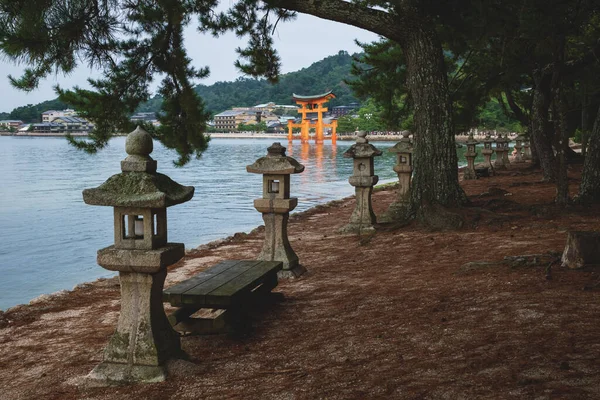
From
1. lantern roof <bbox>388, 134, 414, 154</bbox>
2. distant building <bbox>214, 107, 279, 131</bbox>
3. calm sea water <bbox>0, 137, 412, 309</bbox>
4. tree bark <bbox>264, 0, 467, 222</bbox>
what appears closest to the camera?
tree bark <bbox>264, 0, 467, 222</bbox>

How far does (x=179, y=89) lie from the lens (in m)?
9.70

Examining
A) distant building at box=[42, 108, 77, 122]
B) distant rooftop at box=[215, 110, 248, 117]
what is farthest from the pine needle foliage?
distant building at box=[42, 108, 77, 122]

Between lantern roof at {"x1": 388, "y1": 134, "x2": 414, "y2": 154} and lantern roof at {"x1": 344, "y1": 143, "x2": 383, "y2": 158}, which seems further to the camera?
lantern roof at {"x1": 388, "y1": 134, "x2": 414, "y2": 154}

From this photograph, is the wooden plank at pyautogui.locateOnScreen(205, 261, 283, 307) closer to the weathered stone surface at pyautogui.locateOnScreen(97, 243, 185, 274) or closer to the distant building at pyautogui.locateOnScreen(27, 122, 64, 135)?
the weathered stone surface at pyautogui.locateOnScreen(97, 243, 185, 274)

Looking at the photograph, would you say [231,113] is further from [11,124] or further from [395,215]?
[395,215]

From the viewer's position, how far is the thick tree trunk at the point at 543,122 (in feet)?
44.5

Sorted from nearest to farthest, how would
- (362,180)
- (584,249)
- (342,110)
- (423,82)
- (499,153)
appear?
1. (584,249)
2. (423,82)
3. (362,180)
4. (499,153)
5. (342,110)

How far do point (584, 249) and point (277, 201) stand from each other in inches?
125

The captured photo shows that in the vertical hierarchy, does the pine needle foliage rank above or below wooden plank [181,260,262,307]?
above

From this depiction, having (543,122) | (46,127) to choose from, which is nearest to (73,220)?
(543,122)

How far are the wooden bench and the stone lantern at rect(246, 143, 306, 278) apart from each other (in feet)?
5.66

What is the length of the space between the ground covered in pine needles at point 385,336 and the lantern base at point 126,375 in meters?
0.06

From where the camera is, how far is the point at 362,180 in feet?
32.5

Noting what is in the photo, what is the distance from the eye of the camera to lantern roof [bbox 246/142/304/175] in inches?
275
